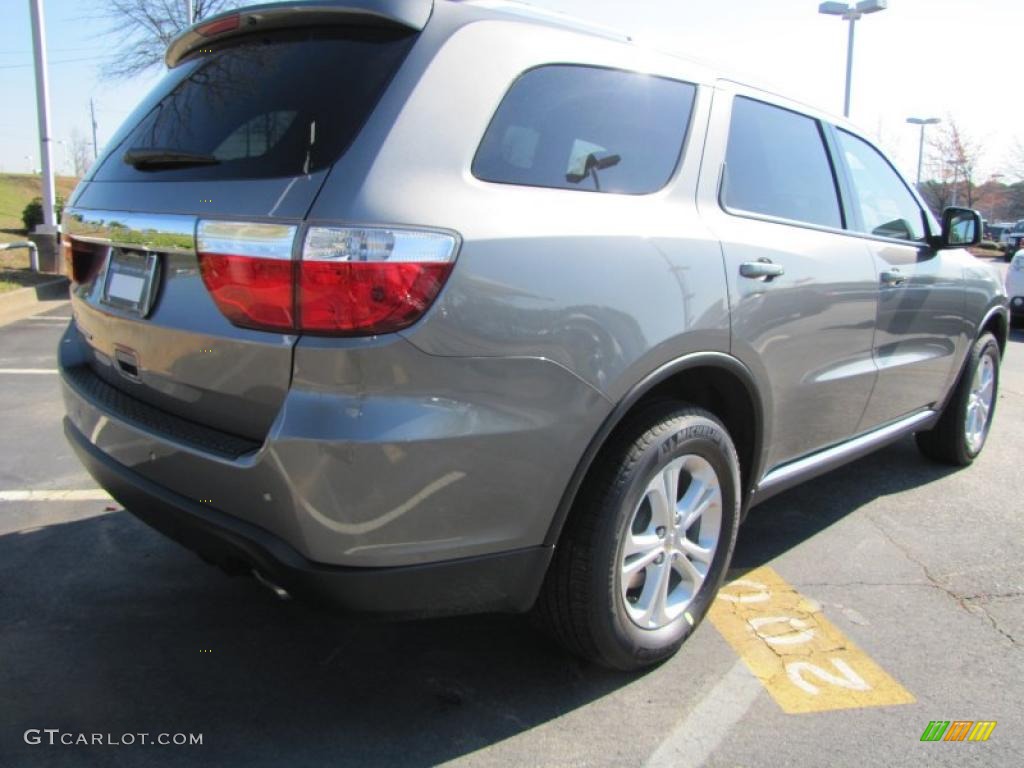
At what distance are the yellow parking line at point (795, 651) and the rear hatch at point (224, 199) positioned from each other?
5.90ft

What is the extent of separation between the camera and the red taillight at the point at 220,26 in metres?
2.43

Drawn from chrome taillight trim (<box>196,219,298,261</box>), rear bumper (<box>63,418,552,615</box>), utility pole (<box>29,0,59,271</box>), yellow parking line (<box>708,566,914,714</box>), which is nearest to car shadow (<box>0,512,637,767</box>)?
rear bumper (<box>63,418,552,615</box>)

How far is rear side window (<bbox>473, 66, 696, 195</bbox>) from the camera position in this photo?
2.19 m

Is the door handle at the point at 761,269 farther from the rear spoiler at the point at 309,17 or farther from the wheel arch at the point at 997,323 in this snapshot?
the wheel arch at the point at 997,323

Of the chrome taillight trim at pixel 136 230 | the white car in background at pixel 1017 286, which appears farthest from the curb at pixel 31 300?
the white car in background at pixel 1017 286

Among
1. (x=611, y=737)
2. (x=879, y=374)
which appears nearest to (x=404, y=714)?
(x=611, y=737)

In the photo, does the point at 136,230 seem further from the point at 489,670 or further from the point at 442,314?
the point at 489,670

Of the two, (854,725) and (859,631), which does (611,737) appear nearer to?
(854,725)

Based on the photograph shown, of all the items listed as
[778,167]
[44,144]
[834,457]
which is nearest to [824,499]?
[834,457]

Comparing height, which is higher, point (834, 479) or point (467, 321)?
point (467, 321)

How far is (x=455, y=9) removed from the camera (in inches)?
84.8

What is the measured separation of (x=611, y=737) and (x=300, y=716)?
34.6 inches

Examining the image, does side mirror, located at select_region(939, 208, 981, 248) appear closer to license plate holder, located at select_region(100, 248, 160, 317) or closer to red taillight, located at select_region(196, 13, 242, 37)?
red taillight, located at select_region(196, 13, 242, 37)

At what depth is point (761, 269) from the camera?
9.09 feet
